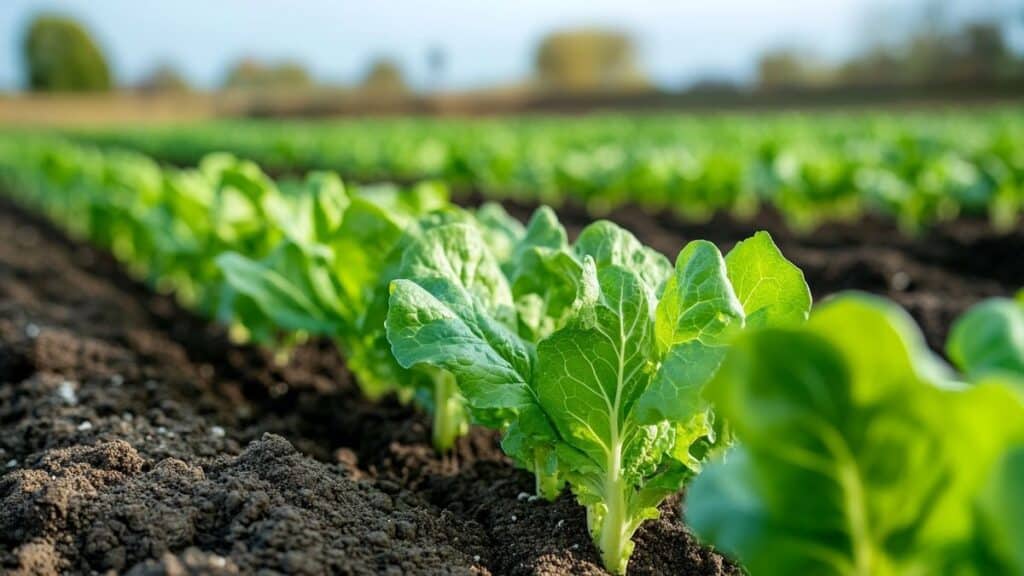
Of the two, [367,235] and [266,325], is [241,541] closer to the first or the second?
[367,235]

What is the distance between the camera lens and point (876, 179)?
8.63 meters

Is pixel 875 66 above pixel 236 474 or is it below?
below

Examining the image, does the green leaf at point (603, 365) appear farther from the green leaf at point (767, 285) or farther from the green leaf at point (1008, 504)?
the green leaf at point (1008, 504)

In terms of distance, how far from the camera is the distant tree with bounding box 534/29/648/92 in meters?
84.6

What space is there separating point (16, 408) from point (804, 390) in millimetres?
3036

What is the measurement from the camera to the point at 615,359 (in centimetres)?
203

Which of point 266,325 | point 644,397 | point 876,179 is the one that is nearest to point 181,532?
point 644,397

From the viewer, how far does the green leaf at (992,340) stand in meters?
1.31

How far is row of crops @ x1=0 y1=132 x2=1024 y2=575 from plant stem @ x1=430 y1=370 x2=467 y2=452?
1cm

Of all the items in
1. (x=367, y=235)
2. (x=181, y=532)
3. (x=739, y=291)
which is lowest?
(x=181, y=532)

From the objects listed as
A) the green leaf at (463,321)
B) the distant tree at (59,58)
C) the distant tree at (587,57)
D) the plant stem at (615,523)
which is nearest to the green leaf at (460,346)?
the green leaf at (463,321)

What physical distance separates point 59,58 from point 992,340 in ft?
281

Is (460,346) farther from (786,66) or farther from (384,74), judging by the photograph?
(384,74)

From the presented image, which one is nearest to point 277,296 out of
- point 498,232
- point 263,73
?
point 498,232
